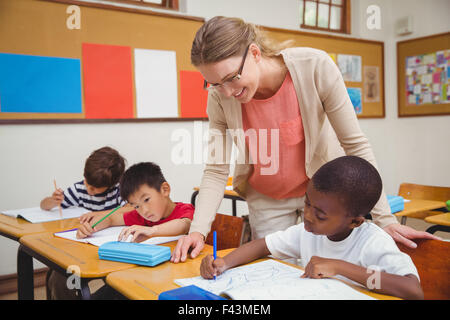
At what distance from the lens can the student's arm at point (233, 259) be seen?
3.37ft

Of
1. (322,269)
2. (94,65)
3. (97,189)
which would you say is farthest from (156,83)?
(322,269)

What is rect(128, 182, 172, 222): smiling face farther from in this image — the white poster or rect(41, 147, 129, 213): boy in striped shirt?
the white poster

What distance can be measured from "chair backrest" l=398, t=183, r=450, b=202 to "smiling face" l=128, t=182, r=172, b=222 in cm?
192

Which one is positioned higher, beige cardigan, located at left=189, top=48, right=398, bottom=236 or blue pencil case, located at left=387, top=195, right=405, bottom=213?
beige cardigan, located at left=189, top=48, right=398, bottom=236

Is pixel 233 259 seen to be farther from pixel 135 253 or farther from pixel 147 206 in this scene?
pixel 147 206

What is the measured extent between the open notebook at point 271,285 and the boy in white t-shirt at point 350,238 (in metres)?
0.03

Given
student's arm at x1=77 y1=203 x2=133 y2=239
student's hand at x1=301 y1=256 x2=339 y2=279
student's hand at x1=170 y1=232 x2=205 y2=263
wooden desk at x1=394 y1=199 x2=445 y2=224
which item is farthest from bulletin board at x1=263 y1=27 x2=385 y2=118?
student's hand at x1=301 y1=256 x2=339 y2=279

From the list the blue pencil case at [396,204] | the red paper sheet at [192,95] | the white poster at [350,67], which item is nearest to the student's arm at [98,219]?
the blue pencil case at [396,204]

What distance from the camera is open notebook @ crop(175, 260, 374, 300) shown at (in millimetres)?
798

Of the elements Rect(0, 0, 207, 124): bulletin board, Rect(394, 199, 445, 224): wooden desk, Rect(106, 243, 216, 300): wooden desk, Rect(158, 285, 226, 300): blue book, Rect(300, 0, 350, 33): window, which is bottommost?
Rect(394, 199, 445, 224): wooden desk

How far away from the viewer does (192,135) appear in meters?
3.68

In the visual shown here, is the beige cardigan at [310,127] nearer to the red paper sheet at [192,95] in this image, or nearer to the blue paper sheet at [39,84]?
the blue paper sheet at [39,84]

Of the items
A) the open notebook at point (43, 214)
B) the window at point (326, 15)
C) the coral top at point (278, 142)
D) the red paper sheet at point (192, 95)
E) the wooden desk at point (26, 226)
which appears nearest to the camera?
the coral top at point (278, 142)
